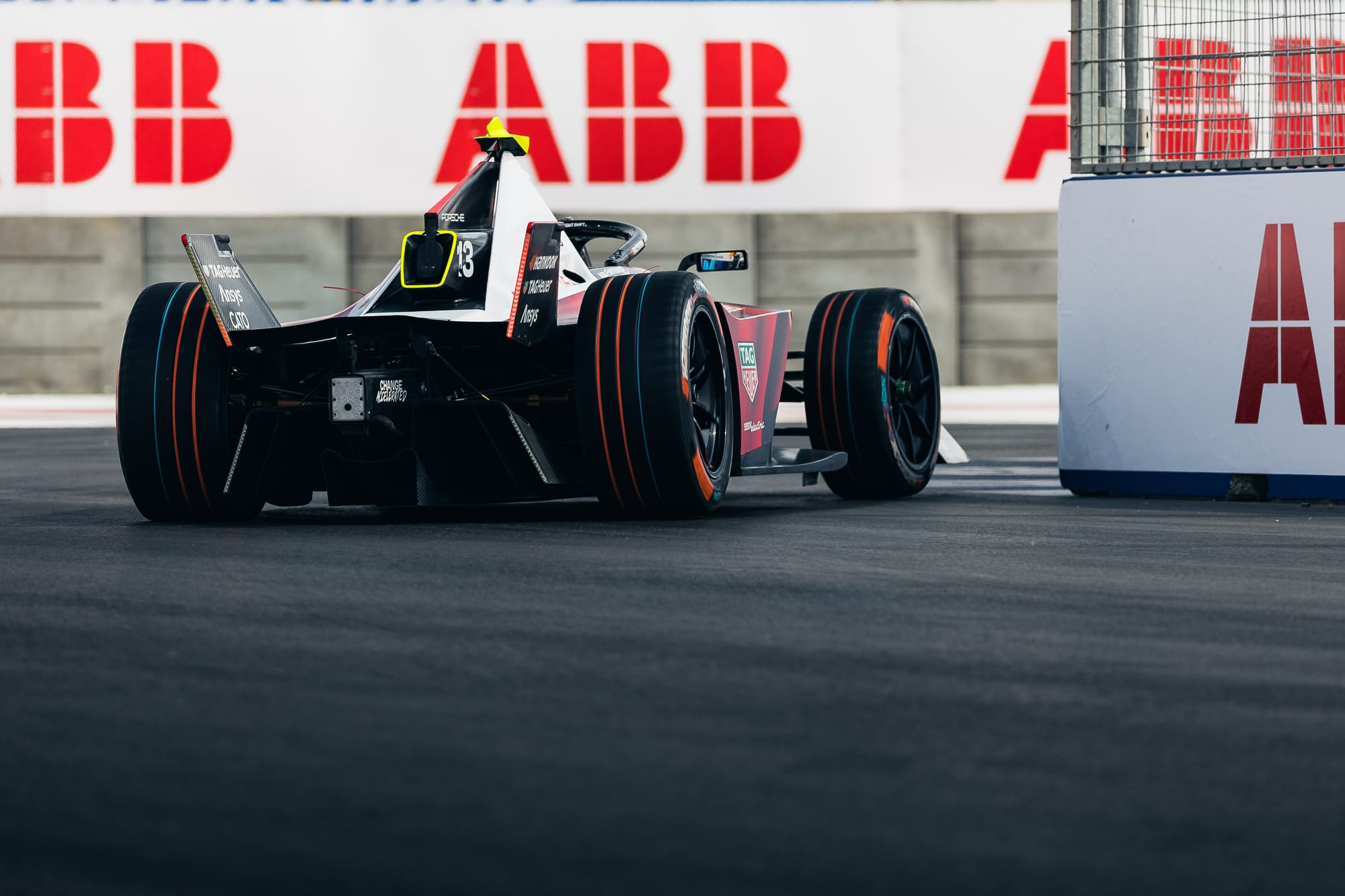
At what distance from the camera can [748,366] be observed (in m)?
9.48

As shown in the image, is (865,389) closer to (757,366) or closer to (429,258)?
(757,366)

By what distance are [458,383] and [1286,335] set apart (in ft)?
13.3

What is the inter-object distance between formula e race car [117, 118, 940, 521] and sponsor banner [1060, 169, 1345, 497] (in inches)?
73.0

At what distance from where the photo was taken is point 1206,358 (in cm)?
1017

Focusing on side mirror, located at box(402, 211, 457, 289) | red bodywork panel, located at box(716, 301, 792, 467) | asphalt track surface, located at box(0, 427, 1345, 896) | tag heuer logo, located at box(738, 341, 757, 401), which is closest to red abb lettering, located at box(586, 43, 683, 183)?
red bodywork panel, located at box(716, 301, 792, 467)

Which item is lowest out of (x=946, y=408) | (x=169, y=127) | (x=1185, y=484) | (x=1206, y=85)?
(x=1185, y=484)

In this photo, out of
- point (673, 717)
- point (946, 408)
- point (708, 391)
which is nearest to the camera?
point (673, 717)

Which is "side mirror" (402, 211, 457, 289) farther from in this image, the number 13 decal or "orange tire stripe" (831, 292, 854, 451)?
"orange tire stripe" (831, 292, 854, 451)

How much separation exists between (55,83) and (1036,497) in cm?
1654

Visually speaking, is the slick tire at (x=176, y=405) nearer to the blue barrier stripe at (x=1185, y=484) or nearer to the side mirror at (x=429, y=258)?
the side mirror at (x=429, y=258)

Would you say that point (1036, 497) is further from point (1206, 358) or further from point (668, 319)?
point (668, 319)

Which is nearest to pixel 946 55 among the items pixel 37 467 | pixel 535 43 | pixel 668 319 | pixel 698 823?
pixel 535 43

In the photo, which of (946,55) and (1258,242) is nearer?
(1258,242)

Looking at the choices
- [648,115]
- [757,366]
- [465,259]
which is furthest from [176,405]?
[648,115]
